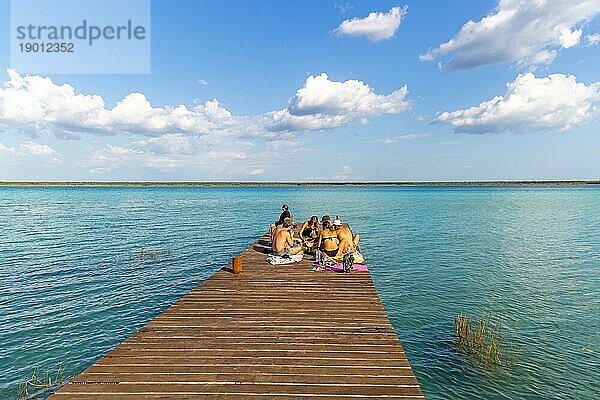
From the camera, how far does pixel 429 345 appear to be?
12336 millimetres

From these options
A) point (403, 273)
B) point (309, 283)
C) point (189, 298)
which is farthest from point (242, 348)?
point (403, 273)

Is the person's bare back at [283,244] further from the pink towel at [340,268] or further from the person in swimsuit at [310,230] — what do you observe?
the person in swimsuit at [310,230]

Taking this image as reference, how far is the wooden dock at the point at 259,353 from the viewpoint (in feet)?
20.5

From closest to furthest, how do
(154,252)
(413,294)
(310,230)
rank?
(413,294) < (310,230) < (154,252)

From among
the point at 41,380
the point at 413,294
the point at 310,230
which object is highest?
the point at 310,230

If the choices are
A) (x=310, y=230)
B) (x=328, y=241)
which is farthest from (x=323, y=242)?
(x=310, y=230)

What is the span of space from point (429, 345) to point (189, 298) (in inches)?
318

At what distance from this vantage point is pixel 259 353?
24.9 feet

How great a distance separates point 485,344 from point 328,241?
7.35 meters

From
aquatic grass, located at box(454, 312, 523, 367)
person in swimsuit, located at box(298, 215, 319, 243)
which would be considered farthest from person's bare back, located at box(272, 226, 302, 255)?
aquatic grass, located at box(454, 312, 523, 367)

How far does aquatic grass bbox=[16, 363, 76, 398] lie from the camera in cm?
980

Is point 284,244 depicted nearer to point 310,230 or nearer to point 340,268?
point 340,268

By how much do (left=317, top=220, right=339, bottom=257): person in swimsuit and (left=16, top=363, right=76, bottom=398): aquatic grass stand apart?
10330 millimetres

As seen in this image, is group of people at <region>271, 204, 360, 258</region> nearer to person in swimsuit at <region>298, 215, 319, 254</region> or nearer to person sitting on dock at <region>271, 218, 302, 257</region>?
person sitting on dock at <region>271, 218, 302, 257</region>
